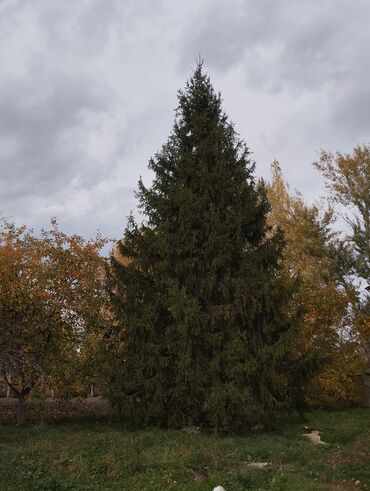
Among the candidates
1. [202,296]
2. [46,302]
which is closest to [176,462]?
[202,296]

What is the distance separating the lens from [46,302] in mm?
17859

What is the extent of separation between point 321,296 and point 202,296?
10.00 metres

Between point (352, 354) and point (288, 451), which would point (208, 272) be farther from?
point (352, 354)

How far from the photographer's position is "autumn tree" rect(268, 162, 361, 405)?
22703mm

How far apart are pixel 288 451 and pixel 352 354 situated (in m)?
13.2

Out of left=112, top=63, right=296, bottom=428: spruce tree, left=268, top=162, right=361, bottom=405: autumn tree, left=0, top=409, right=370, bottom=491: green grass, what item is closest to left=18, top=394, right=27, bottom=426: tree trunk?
left=0, top=409, right=370, bottom=491: green grass

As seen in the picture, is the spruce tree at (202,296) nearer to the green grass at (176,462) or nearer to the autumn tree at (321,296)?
the green grass at (176,462)

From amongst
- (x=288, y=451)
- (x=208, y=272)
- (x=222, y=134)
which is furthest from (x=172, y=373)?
(x=222, y=134)

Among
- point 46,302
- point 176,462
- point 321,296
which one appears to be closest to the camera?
point 176,462

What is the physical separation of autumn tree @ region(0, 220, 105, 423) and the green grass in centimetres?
270

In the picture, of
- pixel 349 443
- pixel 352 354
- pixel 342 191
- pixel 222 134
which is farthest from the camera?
pixel 342 191

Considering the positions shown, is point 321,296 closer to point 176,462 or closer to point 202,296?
point 202,296

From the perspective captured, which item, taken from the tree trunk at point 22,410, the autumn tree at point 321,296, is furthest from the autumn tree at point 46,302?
the autumn tree at point 321,296

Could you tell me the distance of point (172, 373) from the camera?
15477mm
